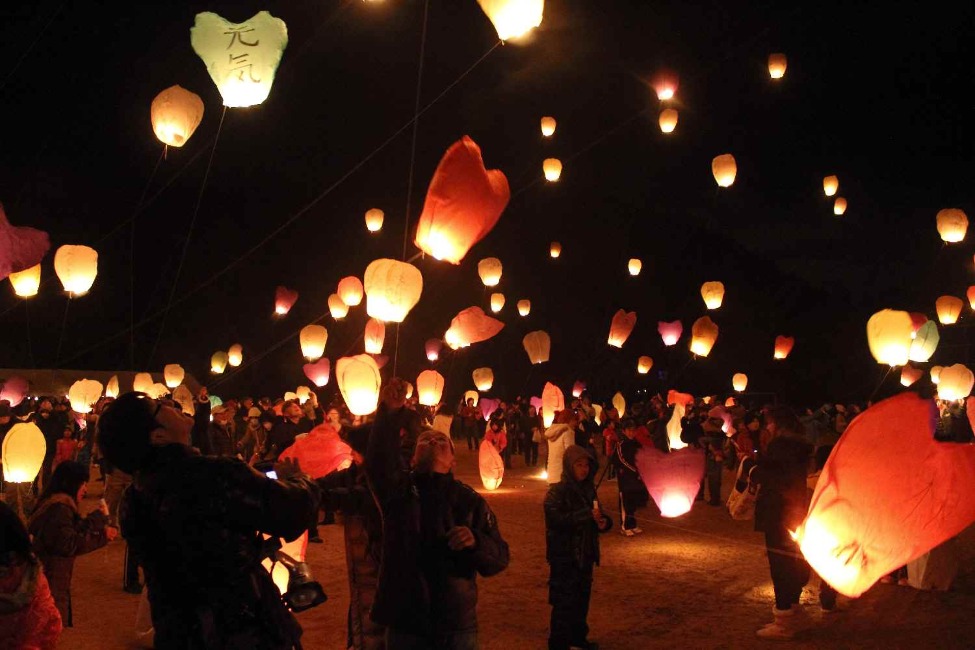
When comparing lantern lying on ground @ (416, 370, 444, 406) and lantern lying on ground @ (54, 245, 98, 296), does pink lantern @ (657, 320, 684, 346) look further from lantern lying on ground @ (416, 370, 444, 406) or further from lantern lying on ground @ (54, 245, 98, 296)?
lantern lying on ground @ (54, 245, 98, 296)

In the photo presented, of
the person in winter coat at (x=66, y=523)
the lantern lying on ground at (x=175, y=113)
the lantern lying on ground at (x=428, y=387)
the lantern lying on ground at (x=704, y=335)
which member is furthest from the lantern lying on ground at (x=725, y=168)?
the person in winter coat at (x=66, y=523)

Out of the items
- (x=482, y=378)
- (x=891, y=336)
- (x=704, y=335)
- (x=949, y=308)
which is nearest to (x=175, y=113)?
(x=891, y=336)

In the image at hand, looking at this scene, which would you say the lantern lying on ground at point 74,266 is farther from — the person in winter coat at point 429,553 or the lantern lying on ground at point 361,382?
the person in winter coat at point 429,553

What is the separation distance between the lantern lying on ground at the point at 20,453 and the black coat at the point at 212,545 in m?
6.36

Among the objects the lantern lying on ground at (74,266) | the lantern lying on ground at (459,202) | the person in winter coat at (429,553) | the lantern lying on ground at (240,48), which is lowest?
the person in winter coat at (429,553)

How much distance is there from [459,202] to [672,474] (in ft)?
10.4

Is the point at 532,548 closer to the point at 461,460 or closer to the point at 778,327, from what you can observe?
the point at 461,460

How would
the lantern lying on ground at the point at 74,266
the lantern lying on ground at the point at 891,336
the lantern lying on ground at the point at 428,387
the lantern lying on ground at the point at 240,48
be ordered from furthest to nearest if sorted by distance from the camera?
the lantern lying on ground at the point at 428,387, the lantern lying on ground at the point at 891,336, the lantern lying on ground at the point at 74,266, the lantern lying on ground at the point at 240,48

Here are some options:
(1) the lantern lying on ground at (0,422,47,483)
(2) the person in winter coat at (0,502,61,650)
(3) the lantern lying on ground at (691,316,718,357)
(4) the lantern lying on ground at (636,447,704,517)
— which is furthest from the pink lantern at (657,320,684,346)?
(2) the person in winter coat at (0,502,61,650)

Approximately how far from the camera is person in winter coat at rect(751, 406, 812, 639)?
5.40m

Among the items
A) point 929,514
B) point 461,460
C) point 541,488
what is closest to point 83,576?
point 929,514

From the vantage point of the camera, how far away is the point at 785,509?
5.42 m

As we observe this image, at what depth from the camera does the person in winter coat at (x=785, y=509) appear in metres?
5.40

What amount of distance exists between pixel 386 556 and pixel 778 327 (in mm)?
33237
